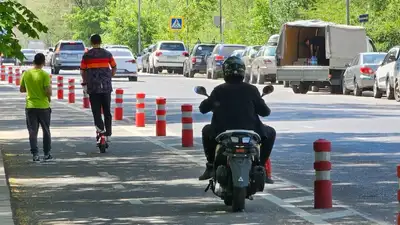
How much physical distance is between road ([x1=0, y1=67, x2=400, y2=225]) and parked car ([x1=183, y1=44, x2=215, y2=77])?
121 ft

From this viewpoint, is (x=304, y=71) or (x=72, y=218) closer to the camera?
(x=72, y=218)

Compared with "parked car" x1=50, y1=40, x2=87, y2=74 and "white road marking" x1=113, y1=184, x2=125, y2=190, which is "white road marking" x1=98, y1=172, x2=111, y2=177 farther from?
"parked car" x1=50, y1=40, x2=87, y2=74

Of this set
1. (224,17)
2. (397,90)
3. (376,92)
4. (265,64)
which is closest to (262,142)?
(397,90)

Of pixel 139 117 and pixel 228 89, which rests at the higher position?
pixel 228 89

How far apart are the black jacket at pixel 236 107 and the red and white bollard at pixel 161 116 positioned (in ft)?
33.5

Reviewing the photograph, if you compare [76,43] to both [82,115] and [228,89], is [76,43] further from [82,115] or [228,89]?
[228,89]

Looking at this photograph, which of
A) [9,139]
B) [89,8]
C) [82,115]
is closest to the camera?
[9,139]

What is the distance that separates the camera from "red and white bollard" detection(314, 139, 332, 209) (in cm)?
1281

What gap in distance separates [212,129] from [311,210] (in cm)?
123

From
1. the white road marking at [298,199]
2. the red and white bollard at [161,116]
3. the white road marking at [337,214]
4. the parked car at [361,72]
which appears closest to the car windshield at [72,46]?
the parked car at [361,72]

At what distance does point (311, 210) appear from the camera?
12.9m

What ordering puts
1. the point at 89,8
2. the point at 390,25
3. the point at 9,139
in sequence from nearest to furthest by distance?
1. the point at 9,139
2. the point at 390,25
3. the point at 89,8

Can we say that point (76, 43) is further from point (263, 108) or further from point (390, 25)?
point (263, 108)

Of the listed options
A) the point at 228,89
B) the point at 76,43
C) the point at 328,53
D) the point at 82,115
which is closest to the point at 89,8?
the point at 76,43
